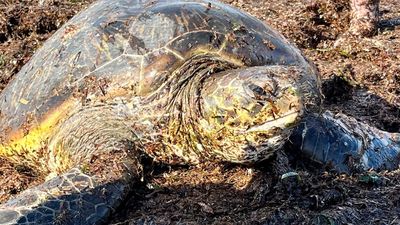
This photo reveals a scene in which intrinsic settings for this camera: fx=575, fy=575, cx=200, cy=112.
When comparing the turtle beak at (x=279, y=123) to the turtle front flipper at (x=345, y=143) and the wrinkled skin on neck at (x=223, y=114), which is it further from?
the turtle front flipper at (x=345, y=143)

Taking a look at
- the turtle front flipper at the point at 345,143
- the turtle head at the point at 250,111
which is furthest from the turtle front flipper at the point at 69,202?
the turtle front flipper at the point at 345,143

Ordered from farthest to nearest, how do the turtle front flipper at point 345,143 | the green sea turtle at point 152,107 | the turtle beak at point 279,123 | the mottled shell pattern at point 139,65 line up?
the turtle front flipper at point 345,143, the mottled shell pattern at point 139,65, the green sea turtle at point 152,107, the turtle beak at point 279,123

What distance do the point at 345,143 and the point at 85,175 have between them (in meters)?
1.88

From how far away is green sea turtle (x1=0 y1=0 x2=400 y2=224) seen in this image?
3.05m

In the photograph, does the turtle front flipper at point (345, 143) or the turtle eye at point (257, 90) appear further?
the turtle front flipper at point (345, 143)

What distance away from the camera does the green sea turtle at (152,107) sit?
10.0 feet

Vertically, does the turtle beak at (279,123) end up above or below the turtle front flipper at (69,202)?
above

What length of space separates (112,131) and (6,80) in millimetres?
2199

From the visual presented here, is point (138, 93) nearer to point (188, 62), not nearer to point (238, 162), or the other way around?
point (188, 62)

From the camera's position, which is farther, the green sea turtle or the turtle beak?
the green sea turtle

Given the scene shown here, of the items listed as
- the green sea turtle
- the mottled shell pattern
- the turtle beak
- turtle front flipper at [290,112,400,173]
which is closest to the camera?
the turtle beak

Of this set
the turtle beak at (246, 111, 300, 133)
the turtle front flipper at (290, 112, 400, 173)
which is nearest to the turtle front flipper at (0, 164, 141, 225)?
the turtle beak at (246, 111, 300, 133)

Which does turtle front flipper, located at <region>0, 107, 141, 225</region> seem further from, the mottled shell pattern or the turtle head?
the turtle head

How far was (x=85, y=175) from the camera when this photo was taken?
3.27 metres
